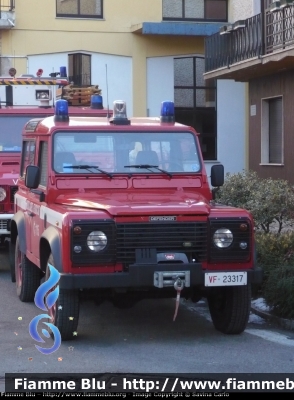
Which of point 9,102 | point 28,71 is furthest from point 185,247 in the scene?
point 28,71

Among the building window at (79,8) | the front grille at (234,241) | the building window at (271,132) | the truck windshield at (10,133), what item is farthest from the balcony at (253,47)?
the front grille at (234,241)

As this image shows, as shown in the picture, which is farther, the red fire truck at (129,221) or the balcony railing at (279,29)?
the balcony railing at (279,29)

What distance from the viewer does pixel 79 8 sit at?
23.9 metres

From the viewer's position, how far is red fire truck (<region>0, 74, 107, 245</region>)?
12305mm

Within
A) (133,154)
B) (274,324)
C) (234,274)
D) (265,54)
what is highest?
(265,54)

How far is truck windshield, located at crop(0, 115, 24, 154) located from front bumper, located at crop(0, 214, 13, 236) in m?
1.16

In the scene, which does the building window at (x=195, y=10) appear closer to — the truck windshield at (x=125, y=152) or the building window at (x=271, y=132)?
the building window at (x=271, y=132)

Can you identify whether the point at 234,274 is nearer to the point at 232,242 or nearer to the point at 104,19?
the point at 232,242

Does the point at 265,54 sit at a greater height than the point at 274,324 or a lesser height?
greater

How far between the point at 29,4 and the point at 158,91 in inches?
176

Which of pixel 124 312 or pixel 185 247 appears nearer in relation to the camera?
pixel 185 247

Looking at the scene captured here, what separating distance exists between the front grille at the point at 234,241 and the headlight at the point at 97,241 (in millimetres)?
1042

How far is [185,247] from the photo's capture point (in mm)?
7855

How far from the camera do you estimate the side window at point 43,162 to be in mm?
9133
